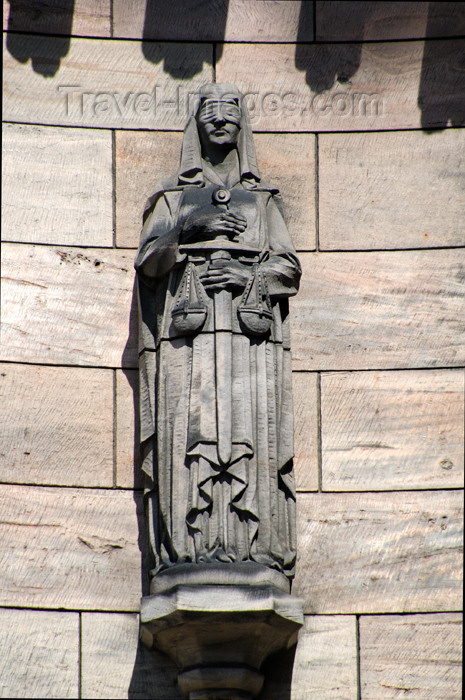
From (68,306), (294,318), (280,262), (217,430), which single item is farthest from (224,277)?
(68,306)

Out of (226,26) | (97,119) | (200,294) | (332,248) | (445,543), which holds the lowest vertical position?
(445,543)

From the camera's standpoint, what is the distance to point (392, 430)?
33.5 ft

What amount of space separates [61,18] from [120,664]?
14.6 feet

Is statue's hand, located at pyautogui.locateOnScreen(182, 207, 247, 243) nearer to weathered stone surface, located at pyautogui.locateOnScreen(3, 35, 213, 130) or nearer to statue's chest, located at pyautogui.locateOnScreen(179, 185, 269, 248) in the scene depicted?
statue's chest, located at pyautogui.locateOnScreen(179, 185, 269, 248)

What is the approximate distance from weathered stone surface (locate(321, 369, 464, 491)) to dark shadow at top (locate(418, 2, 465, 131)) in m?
1.82

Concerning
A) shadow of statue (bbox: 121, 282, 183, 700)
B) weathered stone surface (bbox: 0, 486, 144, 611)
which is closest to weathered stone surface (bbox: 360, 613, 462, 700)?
shadow of statue (bbox: 121, 282, 183, 700)

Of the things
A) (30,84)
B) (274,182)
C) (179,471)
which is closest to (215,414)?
(179,471)

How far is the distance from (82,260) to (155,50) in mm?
1643

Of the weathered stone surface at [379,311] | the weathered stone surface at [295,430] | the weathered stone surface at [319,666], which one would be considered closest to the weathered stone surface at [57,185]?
the weathered stone surface at [295,430]

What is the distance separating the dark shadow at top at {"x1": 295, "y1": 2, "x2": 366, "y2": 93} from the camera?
36.0 ft

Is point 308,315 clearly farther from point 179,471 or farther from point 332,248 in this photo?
point 179,471

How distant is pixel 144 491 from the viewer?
9.75 meters

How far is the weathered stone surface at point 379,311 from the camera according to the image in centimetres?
1036

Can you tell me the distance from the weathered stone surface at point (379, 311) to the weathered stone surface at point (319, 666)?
1712 millimetres
